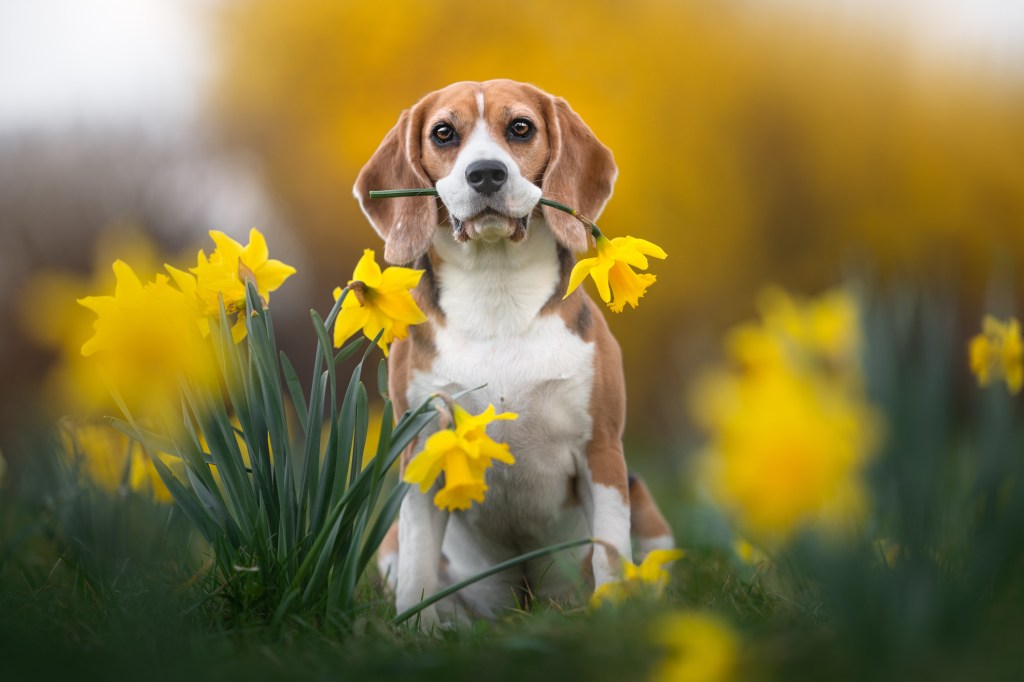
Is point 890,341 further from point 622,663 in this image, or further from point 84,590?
point 84,590

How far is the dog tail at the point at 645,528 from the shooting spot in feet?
11.5

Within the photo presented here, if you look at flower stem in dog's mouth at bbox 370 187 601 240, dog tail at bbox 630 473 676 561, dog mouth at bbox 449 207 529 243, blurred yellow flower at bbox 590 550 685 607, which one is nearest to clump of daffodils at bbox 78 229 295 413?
flower stem in dog's mouth at bbox 370 187 601 240

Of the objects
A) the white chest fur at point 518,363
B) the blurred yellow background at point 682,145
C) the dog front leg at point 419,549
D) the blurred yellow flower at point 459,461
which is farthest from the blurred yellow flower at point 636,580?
the blurred yellow background at point 682,145

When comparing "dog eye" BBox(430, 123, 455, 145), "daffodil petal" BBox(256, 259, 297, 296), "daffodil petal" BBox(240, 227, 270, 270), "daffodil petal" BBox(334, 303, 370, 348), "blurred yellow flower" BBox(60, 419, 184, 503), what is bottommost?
"blurred yellow flower" BBox(60, 419, 184, 503)

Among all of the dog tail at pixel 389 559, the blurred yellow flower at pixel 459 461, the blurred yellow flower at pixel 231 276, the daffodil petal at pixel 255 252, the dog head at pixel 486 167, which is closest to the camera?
the blurred yellow flower at pixel 459 461

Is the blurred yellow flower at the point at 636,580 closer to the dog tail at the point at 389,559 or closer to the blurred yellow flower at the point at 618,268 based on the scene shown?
the blurred yellow flower at the point at 618,268

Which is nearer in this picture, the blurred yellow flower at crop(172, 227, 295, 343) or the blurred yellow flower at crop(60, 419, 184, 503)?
the blurred yellow flower at crop(172, 227, 295, 343)

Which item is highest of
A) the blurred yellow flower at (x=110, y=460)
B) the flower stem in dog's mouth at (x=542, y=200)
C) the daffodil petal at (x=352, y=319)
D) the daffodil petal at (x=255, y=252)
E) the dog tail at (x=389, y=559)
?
the flower stem in dog's mouth at (x=542, y=200)

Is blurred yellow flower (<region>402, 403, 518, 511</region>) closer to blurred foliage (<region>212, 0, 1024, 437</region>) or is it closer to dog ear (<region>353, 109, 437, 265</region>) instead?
dog ear (<region>353, 109, 437, 265</region>)

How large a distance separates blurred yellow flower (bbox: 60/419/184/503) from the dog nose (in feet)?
3.71

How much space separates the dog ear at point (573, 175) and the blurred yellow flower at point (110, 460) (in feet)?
4.26

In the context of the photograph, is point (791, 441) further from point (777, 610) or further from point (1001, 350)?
point (1001, 350)

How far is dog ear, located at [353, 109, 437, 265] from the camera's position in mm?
3113

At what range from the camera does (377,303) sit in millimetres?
2652
